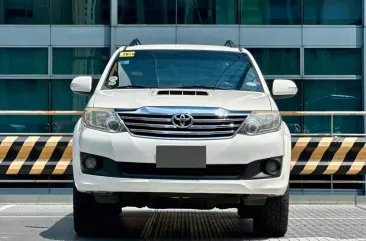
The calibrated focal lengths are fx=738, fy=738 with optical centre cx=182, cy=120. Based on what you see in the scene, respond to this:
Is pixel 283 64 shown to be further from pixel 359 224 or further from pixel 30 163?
pixel 359 224

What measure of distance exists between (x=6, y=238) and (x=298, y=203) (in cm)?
549

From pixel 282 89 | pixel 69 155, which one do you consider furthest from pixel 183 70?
pixel 69 155

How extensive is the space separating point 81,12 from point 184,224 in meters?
13.3

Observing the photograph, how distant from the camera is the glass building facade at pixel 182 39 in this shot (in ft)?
67.7

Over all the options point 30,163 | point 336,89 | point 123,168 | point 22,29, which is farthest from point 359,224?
point 22,29

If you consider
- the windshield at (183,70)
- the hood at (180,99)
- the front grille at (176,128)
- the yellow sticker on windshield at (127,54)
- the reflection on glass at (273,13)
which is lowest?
the front grille at (176,128)

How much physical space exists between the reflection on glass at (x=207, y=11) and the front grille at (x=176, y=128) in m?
14.5

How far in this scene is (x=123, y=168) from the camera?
20.9 ft

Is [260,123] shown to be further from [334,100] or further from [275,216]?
[334,100]

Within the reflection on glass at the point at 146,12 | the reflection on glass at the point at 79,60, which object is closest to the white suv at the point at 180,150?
the reflection on glass at the point at 79,60

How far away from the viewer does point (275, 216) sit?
23.4ft

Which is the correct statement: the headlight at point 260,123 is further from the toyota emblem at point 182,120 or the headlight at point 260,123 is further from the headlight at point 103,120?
the headlight at point 103,120

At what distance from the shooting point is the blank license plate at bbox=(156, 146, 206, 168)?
6.27 meters

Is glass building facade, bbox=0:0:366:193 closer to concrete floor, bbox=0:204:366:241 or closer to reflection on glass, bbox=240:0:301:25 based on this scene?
reflection on glass, bbox=240:0:301:25
